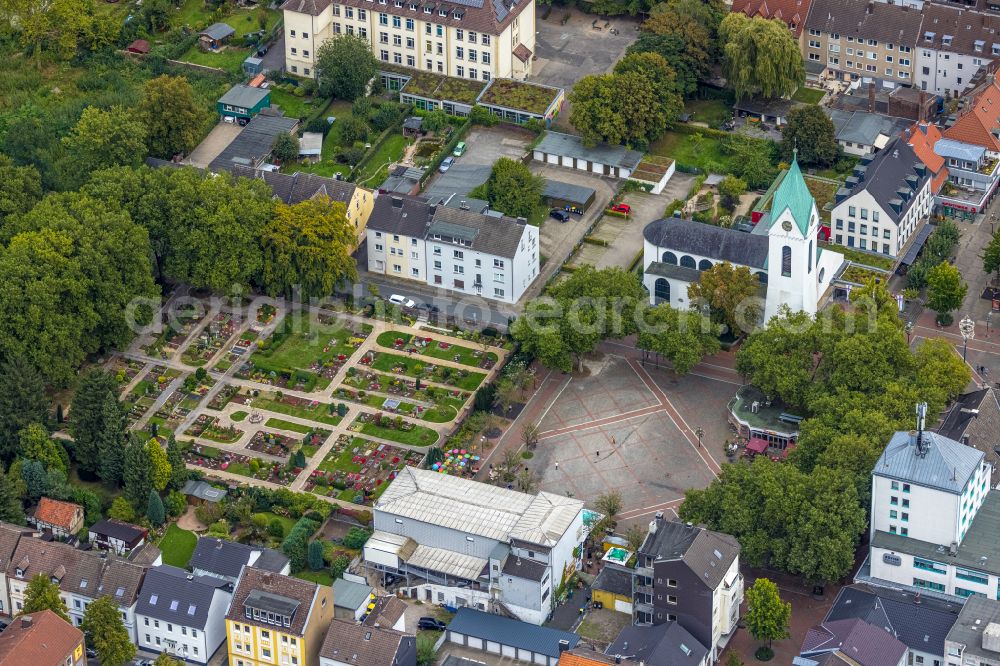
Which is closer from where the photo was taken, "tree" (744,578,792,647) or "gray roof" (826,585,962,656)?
"gray roof" (826,585,962,656)

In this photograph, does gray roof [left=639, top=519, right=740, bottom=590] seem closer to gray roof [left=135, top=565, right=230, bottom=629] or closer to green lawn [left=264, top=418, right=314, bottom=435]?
gray roof [left=135, top=565, right=230, bottom=629]

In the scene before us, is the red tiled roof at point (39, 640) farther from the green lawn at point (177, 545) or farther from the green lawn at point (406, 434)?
the green lawn at point (406, 434)

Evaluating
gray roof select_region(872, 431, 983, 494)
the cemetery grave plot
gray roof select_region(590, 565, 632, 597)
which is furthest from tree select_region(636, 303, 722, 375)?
gray roof select_region(590, 565, 632, 597)

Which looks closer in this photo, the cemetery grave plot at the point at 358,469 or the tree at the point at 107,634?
the tree at the point at 107,634

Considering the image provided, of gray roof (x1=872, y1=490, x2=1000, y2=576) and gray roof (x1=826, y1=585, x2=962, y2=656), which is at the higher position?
gray roof (x1=872, y1=490, x2=1000, y2=576)

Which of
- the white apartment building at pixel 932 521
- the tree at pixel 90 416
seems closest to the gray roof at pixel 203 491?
the tree at pixel 90 416

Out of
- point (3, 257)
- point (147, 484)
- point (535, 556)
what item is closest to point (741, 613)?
point (535, 556)

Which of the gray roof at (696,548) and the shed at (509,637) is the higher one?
the gray roof at (696,548)
